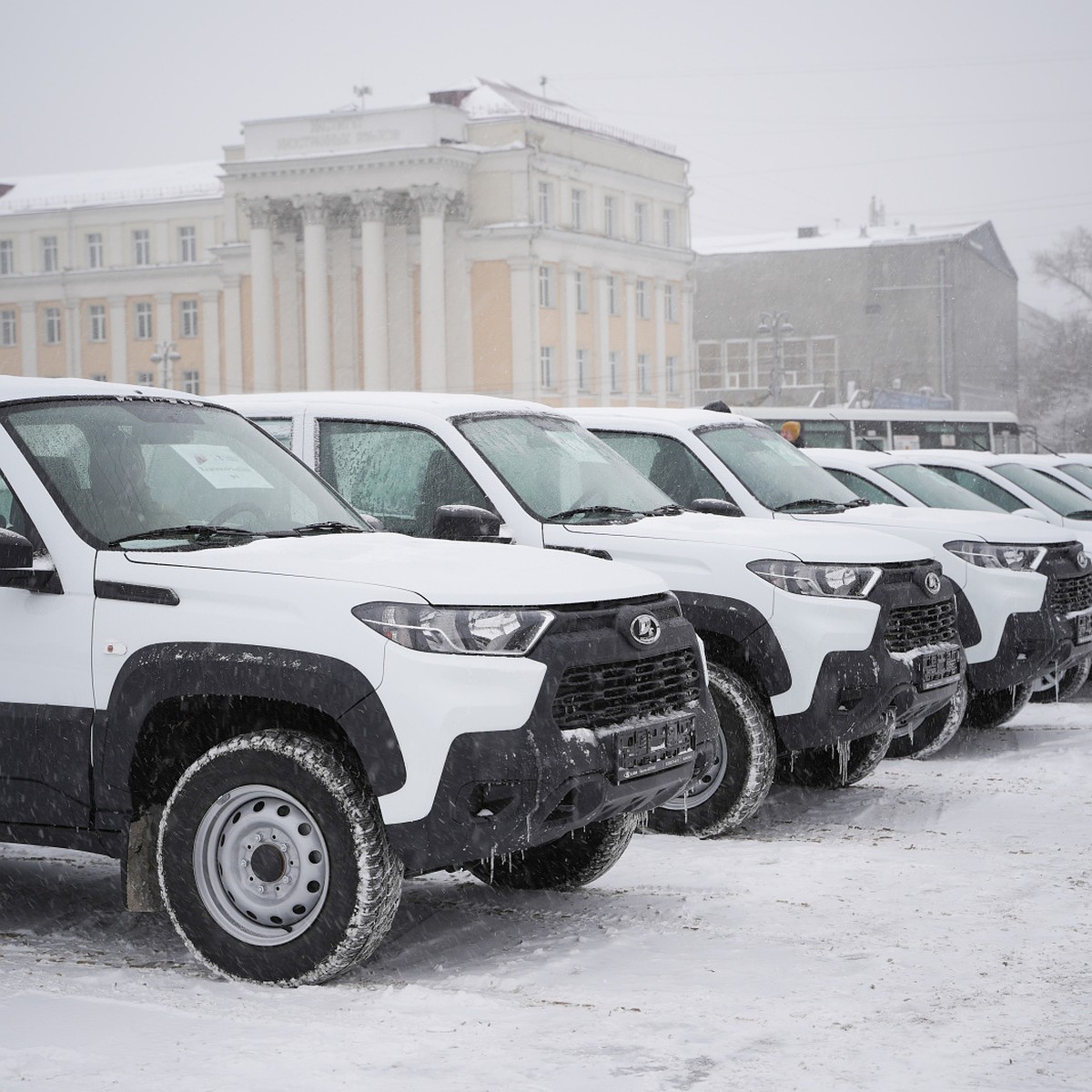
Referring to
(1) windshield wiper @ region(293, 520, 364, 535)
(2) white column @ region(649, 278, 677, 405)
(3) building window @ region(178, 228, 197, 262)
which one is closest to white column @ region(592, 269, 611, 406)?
(2) white column @ region(649, 278, 677, 405)

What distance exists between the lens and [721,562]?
26.2ft

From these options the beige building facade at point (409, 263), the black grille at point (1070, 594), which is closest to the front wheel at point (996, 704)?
the black grille at point (1070, 594)

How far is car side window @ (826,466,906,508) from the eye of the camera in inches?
529

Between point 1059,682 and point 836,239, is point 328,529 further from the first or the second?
point 836,239

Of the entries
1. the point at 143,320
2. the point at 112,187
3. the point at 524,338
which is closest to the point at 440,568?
the point at 524,338

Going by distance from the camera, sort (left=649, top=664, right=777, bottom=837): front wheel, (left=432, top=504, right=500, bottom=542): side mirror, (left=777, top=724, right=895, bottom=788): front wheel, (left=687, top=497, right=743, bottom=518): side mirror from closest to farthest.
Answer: (left=432, top=504, right=500, bottom=542): side mirror, (left=649, top=664, right=777, bottom=837): front wheel, (left=777, top=724, right=895, bottom=788): front wheel, (left=687, top=497, right=743, bottom=518): side mirror

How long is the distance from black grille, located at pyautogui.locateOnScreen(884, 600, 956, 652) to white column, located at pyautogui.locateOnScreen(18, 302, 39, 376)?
8432 centimetres

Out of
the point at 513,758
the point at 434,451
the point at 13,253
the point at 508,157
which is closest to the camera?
the point at 513,758

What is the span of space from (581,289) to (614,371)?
4316mm

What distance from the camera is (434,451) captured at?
8320 millimetres

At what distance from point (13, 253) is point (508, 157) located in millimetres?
29422

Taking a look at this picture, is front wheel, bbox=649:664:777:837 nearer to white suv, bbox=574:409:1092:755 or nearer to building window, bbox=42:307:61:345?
white suv, bbox=574:409:1092:755

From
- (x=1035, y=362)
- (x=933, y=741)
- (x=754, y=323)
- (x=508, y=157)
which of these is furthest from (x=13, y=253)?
(x=933, y=741)

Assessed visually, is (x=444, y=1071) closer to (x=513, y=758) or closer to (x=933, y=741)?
(x=513, y=758)
